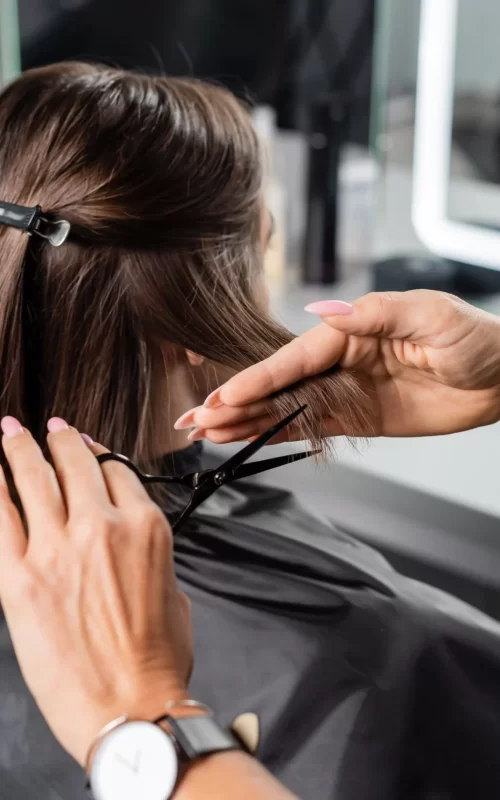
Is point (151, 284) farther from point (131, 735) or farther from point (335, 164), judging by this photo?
point (335, 164)

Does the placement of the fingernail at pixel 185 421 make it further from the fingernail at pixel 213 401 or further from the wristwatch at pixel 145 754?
the wristwatch at pixel 145 754

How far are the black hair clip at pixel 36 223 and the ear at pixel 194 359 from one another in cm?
18

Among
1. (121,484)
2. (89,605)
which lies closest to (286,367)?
(121,484)

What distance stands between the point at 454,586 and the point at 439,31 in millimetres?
980

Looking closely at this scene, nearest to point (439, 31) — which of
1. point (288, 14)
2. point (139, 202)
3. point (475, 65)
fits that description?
point (475, 65)

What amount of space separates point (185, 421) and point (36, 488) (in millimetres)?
229

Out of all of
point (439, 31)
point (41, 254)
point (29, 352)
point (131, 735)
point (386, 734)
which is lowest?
point (386, 734)

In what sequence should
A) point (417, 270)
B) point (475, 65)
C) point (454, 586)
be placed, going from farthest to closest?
point (475, 65), point (417, 270), point (454, 586)

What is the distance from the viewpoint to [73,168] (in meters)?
0.92

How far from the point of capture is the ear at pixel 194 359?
0.96 meters

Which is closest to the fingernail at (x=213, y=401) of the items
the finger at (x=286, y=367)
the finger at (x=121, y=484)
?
the finger at (x=286, y=367)

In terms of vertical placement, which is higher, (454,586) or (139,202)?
(139,202)

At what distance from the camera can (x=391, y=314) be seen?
88 centimetres

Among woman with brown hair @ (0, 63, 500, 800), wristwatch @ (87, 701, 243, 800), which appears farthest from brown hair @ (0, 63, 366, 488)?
wristwatch @ (87, 701, 243, 800)
